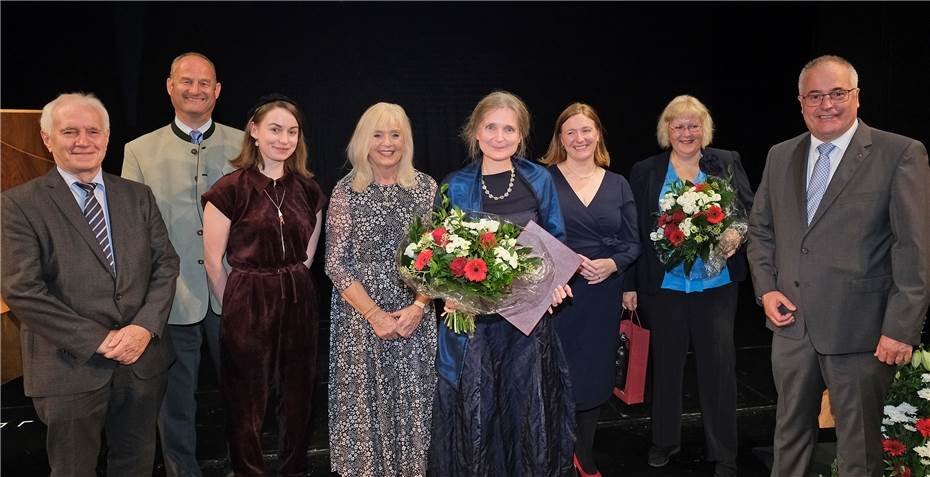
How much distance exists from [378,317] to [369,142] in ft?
2.37

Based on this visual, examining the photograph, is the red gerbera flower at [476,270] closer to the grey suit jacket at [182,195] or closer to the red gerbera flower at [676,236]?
the red gerbera flower at [676,236]

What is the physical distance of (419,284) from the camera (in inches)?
99.4

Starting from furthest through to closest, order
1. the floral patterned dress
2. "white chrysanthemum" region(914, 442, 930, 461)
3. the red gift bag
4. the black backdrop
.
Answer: the black backdrop → the red gift bag → the floral patterned dress → "white chrysanthemum" region(914, 442, 930, 461)

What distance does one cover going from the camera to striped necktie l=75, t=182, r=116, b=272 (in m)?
2.57

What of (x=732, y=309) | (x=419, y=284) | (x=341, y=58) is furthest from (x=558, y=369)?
(x=341, y=58)

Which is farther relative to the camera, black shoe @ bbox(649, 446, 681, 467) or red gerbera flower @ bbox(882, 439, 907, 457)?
black shoe @ bbox(649, 446, 681, 467)

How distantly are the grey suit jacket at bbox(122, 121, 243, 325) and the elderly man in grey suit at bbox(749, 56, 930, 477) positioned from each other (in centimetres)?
247

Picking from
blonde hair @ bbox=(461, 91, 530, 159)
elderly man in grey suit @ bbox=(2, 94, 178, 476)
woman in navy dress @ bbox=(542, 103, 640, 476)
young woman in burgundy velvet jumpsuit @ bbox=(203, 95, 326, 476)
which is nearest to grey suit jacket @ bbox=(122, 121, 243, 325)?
young woman in burgundy velvet jumpsuit @ bbox=(203, 95, 326, 476)

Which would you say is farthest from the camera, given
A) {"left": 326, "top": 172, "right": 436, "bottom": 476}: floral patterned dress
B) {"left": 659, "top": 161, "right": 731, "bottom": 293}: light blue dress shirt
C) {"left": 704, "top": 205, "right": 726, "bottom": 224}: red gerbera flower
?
{"left": 659, "top": 161, "right": 731, "bottom": 293}: light blue dress shirt

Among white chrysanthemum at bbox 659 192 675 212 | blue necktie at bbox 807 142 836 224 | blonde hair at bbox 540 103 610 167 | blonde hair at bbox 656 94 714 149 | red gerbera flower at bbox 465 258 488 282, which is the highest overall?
blonde hair at bbox 656 94 714 149

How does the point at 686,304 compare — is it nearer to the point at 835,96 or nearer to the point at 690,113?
the point at 690,113

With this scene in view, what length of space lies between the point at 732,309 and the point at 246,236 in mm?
2281

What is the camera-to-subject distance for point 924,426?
2734mm

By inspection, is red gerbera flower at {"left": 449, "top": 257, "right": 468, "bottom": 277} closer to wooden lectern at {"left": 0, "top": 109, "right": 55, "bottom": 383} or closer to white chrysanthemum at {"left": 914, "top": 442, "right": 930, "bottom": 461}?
white chrysanthemum at {"left": 914, "top": 442, "right": 930, "bottom": 461}
